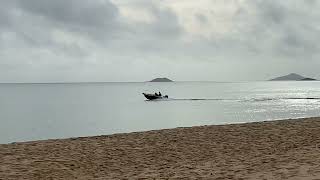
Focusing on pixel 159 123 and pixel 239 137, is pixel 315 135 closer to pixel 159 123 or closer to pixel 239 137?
pixel 239 137

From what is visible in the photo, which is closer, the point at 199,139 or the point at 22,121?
the point at 199,139

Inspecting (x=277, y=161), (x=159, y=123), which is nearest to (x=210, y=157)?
(x=277, y=161)

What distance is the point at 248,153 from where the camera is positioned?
12.8m

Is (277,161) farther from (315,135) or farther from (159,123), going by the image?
(159,123)

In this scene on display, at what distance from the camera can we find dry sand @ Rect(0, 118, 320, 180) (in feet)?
32.6

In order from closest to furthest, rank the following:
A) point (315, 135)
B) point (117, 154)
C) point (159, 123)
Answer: point (117, 154), point (315, 135), point (159, 123)

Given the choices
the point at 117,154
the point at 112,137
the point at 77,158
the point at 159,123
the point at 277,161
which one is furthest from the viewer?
the point at 159,123

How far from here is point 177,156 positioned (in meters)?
13.0

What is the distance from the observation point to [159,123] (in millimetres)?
53094

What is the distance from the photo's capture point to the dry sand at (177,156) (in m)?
9.93

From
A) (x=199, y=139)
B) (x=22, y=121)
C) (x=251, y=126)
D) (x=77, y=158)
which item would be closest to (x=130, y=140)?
(x=199, y=139)

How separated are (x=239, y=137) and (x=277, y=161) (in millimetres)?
5336

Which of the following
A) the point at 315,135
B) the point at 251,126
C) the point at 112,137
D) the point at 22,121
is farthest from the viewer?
Result: the point at 22,121

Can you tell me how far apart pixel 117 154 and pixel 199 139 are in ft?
11.9
